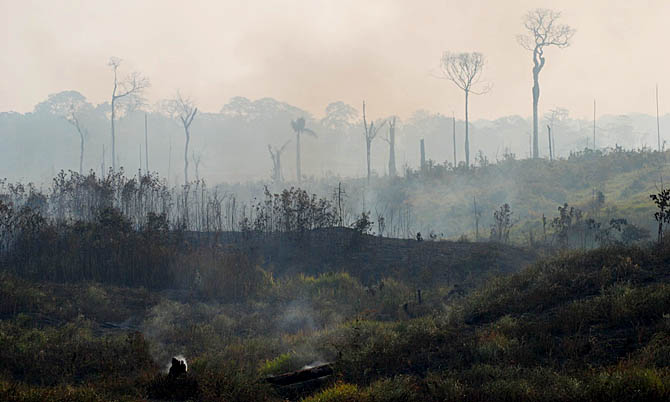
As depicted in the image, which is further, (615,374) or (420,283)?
(420,283)

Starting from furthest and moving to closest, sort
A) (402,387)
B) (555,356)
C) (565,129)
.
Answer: (565,129)
(555,356)
(402,387)

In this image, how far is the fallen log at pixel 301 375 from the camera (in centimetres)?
778

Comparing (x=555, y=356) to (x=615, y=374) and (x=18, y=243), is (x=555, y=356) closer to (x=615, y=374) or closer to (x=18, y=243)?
(x=615, y=374)

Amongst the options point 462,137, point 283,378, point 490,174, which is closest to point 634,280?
point 283,378

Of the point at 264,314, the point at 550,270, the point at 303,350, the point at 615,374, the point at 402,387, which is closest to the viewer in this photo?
the point at 615,374

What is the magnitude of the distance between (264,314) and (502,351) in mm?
6658

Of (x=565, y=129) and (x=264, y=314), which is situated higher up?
(x=565, y=129)

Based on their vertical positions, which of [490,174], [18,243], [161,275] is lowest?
[161,275]

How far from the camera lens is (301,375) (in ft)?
25.8

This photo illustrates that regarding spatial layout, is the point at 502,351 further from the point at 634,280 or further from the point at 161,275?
the point at 161,275

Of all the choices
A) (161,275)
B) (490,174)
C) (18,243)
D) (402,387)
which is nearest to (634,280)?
(402,387)

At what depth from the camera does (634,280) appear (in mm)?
9867

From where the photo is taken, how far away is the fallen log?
25.5 ft

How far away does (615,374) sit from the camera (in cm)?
608
